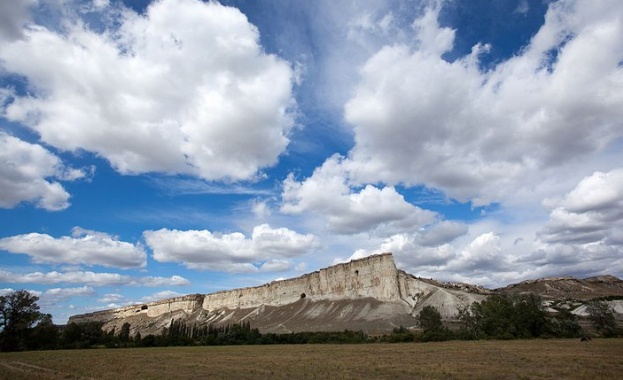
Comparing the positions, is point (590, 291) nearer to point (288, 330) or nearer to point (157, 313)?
point (288, 330)

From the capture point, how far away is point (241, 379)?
19.6m

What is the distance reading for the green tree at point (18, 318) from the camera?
65.8 metres

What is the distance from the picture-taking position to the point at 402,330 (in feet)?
201

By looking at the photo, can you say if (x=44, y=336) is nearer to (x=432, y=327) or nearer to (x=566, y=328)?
(x=432, y=327)

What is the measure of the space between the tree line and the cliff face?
71.9 ft

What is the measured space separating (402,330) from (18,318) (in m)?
67.2

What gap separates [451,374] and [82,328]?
93.2 m

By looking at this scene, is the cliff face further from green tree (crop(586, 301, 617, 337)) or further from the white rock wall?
green tree (crop(586, 301, 617, 337))

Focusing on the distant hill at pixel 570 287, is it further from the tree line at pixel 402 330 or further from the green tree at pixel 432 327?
the green tree at pixel 432 327

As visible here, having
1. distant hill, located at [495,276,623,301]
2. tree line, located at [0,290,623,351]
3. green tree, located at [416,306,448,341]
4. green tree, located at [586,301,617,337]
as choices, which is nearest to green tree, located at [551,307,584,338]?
tree line, located at [0,290,623,351]

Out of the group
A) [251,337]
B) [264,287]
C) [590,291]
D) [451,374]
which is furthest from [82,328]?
[590,291]

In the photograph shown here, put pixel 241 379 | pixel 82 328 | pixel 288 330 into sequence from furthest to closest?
pixel 288 330
pixel 82 328
pixel 241 379

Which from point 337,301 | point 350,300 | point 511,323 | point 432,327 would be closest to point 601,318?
point 511,323

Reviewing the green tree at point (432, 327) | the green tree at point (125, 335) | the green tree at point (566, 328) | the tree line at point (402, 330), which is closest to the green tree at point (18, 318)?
the tree line at point (402, 330)
